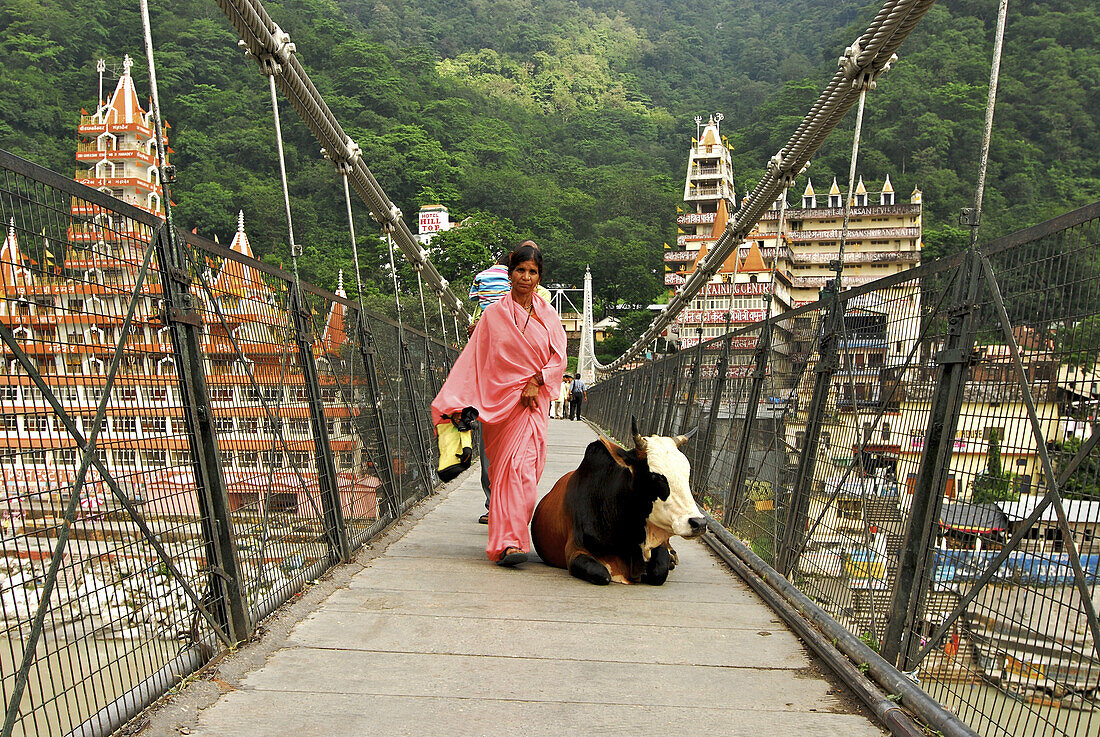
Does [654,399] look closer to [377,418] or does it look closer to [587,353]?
[377,418]

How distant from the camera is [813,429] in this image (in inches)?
200

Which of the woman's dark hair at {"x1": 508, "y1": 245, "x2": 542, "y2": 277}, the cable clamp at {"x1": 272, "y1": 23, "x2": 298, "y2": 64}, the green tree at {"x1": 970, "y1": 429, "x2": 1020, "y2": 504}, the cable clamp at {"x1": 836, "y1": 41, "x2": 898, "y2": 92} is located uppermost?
Result: the cable clamp at {"x1": 272, "y1": 23, "x2": 298, "y2": 64}

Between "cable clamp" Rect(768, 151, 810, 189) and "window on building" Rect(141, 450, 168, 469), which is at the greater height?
"cable clamp" Rect(768, 151, 810, 189)

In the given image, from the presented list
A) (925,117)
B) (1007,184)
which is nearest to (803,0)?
(925,117)

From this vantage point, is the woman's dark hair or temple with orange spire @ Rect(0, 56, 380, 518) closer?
temple with orange spire @ Rect(0, 56, 380, 518)

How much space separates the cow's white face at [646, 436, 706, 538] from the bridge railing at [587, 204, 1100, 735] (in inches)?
23.2

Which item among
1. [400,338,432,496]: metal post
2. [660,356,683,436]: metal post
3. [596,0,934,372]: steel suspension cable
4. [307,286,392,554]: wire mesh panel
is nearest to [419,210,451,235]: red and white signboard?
[660,356,683,436]: metal post

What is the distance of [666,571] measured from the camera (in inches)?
205

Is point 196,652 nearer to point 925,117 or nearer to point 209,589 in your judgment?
point 209,589

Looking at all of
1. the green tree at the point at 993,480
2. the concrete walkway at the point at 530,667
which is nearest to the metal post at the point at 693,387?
the concrete walkway at the point at 530,667

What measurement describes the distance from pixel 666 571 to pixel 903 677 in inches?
83.8

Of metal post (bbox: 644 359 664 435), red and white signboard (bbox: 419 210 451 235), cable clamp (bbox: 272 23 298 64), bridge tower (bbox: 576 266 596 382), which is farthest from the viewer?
red and white signboard (bbox: 419 210 451 235)

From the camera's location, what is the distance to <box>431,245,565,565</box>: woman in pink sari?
Result: 5742 millimetres

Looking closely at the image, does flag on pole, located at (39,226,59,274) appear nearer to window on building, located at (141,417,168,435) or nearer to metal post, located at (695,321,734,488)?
window on building, located at (141,417,168,435)
